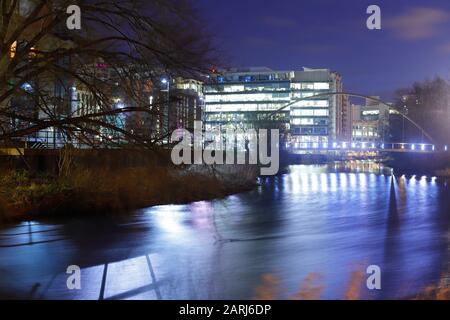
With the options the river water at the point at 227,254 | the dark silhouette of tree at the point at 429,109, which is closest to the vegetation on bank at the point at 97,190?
the river water at the point at 227,254

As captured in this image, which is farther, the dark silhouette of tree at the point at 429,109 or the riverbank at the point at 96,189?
the dark silhouette of tree at the point at 429,109

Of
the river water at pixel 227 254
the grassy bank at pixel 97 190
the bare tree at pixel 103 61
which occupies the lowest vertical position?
the river water at pixel 227 254

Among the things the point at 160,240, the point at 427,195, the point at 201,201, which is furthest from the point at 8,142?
the point at 427,195

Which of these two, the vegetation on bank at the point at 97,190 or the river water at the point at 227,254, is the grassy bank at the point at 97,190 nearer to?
the vegetation on bank at the point at 97,190

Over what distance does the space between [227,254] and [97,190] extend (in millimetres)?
14771

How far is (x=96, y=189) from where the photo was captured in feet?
102

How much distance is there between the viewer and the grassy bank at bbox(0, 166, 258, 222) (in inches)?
1088

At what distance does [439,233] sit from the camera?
915 inches

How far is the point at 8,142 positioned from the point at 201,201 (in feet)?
62.5

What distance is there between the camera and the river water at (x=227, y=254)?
42.2 feet
